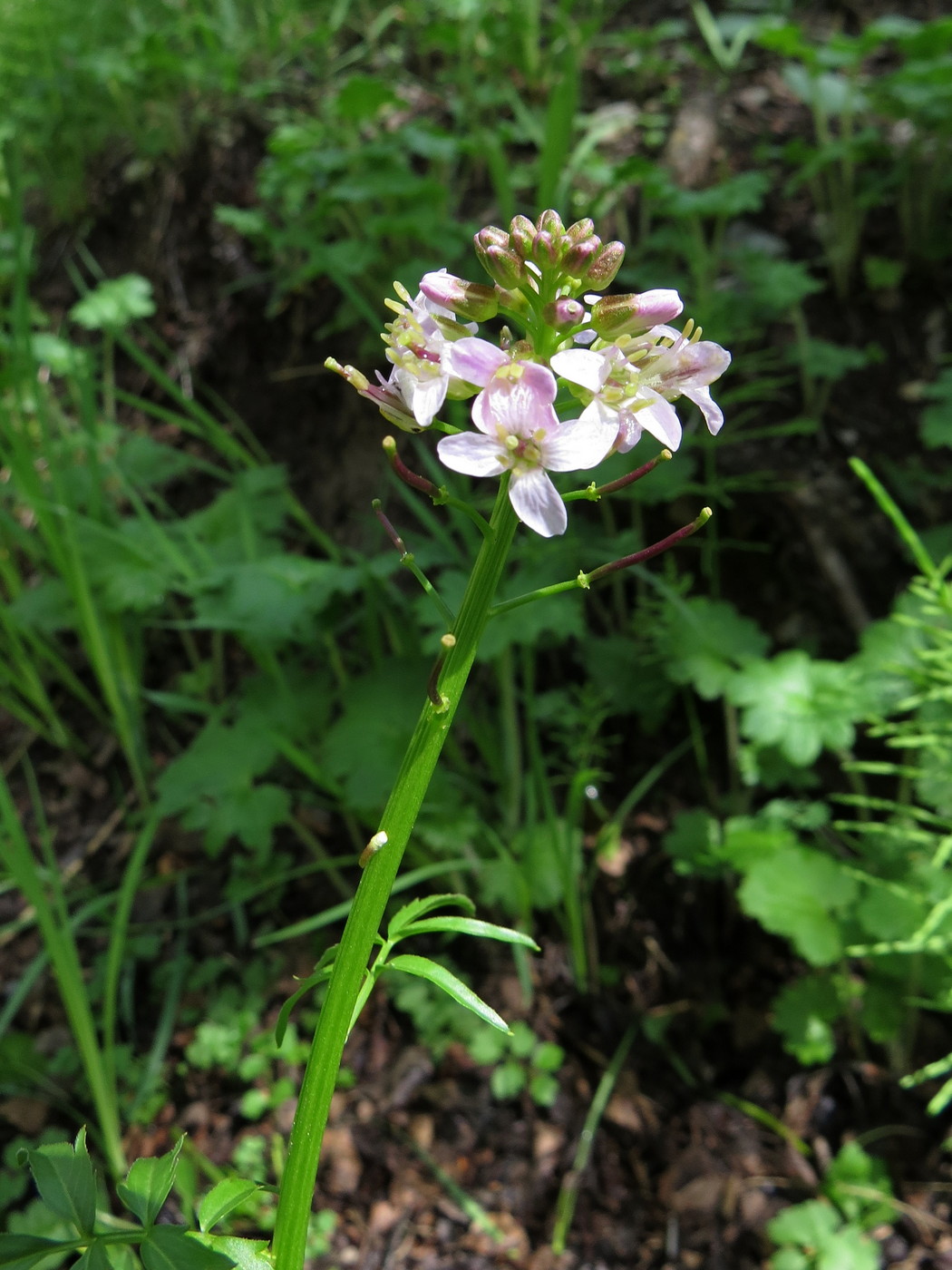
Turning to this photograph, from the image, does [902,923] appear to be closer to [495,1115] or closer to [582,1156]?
[582,1156]

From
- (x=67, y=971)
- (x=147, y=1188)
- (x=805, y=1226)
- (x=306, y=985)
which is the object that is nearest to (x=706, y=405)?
(x=306, y=985)

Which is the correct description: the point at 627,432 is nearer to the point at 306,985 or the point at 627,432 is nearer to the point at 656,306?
the point at 656,306

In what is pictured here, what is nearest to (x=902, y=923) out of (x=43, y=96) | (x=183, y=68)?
(x=183, y=68)

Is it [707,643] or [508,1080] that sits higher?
[707,643]

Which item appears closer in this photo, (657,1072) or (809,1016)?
(809,1016)

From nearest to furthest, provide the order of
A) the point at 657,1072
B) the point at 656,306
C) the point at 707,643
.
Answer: the point at 656,306 < the point at 657,1072 < the point at 707,643

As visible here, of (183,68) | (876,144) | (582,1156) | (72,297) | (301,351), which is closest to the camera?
(582,1156)

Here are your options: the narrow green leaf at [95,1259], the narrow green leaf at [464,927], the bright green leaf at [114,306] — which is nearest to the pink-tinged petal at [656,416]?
the narrow green leaf at [464,927]
